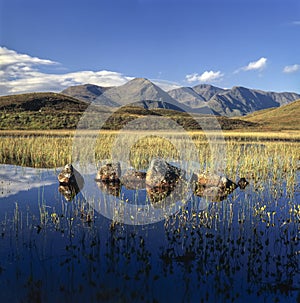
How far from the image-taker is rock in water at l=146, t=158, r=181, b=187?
1251cm

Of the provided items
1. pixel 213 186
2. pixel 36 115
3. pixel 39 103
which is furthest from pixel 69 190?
pixel 39 103

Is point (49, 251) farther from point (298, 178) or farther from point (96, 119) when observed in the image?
A: point (96, 119)

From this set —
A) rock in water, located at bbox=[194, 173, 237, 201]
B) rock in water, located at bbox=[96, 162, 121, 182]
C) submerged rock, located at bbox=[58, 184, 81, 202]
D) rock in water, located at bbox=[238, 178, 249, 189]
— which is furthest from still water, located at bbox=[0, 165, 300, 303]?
rock in water, located at bbox=[96, 162, 121, 182]

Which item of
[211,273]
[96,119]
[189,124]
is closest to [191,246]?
[211,273]

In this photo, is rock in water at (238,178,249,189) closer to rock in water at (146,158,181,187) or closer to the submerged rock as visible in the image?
rock in water at (146,158,181,187)

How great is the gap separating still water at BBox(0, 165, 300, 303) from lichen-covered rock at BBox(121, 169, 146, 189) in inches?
99.2

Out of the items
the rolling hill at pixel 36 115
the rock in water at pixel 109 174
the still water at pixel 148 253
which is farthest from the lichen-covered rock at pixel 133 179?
the rolling hill at pixel 36 115

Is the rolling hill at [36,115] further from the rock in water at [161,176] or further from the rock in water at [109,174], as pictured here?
the rock in water at [161,176]

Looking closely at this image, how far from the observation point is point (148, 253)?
6.52 metres

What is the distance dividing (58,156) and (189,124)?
4317 cm

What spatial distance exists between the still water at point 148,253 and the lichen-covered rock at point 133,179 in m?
2.52

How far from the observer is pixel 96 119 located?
178 feet

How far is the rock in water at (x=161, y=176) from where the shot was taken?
12.5 metres

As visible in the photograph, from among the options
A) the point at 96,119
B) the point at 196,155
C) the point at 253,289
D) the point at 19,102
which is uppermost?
the point at 19,102
